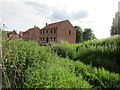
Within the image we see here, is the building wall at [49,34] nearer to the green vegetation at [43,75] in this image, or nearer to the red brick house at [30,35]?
the red brick house at [30,35]

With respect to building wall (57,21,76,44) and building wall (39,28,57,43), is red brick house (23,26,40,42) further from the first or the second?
building wall (57,21,76,44)

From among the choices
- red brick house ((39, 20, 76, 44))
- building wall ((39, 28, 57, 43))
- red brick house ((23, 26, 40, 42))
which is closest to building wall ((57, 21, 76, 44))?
red brick house ((39, 20, 76, 44))

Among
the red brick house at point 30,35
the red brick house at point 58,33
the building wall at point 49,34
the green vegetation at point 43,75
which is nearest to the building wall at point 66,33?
the red brick house at point 58,33

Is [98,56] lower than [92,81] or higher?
higher

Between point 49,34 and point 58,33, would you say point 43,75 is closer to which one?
point 58,33

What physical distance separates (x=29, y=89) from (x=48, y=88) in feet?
1.65

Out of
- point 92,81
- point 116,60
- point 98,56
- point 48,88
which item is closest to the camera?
point 48,88

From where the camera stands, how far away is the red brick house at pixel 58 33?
888 inches

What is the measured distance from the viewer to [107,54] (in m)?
5.84

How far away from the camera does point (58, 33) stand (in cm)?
2319

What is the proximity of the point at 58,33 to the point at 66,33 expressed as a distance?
103 inches

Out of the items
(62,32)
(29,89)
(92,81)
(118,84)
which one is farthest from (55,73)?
(62,32)

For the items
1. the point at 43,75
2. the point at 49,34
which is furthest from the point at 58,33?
the point at 43,75

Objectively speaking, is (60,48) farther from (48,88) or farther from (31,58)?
(48,88)
